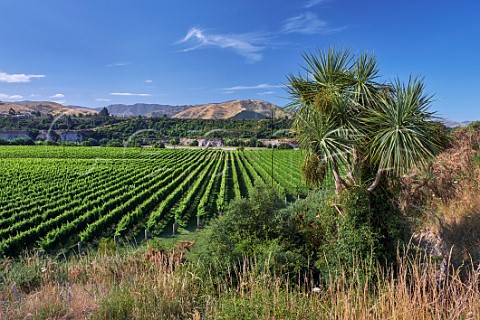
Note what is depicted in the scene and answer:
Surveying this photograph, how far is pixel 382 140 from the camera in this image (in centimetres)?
489

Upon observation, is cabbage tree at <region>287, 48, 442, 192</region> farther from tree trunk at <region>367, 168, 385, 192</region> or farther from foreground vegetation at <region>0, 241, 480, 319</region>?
foreground vegetation at <region>0, 241, 480, 319</region>

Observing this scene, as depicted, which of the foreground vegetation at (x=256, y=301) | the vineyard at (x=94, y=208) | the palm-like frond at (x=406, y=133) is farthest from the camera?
the vineyard at (x=94, y=208)

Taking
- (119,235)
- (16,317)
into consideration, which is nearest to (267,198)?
(16,317)

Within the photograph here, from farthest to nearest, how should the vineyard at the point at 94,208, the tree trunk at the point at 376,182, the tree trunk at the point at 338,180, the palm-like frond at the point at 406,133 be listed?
the vineyard at the point at 94,208 < the tree trunk at the point at 338,180 < the tree trunk at the point at 376,182 < the palm-like frond at the point at 406,133

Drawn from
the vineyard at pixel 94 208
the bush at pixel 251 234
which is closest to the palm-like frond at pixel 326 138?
the bush at pixel 251 234

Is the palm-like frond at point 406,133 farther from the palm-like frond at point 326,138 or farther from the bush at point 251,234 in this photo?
the bush at point 251,234

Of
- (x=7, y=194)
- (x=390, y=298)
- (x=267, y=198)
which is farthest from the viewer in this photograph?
(x=7, y=194)

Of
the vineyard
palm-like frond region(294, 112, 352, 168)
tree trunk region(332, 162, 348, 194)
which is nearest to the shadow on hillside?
tree trunk region(332, 162, 348, 194)

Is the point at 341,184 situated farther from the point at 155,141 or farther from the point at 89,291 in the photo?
the point at 155,141

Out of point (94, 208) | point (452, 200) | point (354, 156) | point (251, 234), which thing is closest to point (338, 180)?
point (354, 156)

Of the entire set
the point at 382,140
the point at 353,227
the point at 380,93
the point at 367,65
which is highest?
the point at 367,65

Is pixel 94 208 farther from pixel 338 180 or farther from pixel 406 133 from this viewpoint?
pixel 406 133

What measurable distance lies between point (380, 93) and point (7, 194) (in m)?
30.0

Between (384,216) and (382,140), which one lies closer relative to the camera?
(382,140)
